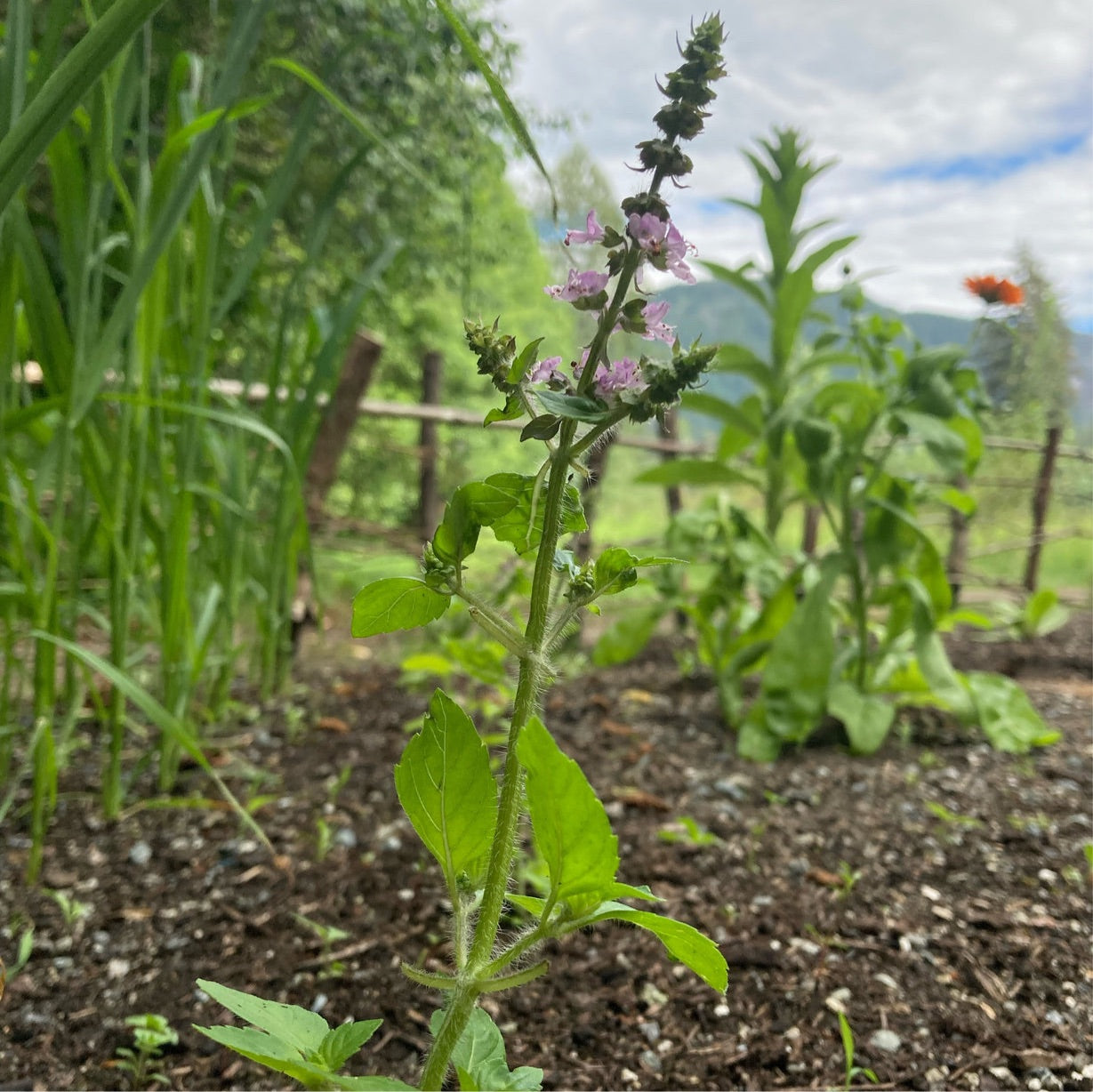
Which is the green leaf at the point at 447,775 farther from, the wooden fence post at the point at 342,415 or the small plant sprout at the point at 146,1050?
the wooden fence post at the point at 342,415

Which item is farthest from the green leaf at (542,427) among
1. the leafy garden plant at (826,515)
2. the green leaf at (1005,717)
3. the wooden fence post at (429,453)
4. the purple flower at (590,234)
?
the wooden fence post at (429,453)

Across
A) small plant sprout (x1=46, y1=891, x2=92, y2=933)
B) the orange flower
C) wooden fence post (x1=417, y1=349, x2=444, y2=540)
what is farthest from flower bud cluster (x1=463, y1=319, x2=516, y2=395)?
wooden fence post (x1=417, y1=349, x2=444, y2=540)

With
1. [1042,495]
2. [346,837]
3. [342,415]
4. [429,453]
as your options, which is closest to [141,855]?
[346,837]

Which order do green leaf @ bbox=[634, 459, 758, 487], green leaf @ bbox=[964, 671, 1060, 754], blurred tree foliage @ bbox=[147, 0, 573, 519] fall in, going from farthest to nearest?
blurred tree foliage @ bbox=[147, 0, 573, 519] → green leaf @ bbox=[634, 459, 758, 487] → green leaf @ bbox=[964, 671, 1060, 754]

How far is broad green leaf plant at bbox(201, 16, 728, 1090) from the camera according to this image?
1.49 ft

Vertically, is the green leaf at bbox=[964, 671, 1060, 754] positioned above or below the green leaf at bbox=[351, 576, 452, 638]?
below

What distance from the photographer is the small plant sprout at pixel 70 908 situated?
0.97 m

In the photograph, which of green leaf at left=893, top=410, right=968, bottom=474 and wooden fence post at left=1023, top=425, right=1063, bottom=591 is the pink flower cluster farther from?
wooden fence post at left=1023, top=425, right=1063, bottom=591

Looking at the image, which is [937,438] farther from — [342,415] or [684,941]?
[342,415]

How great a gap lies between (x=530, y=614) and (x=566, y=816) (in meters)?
0.13

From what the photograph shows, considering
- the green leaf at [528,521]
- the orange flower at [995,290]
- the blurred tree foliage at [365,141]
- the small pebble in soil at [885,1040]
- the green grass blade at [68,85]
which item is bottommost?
the small pebble in soil at [885,1040]

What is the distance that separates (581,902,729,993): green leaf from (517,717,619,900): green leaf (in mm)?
19

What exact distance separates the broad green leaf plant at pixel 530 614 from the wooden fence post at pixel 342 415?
6.27 ft

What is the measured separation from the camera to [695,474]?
6.41 feet
